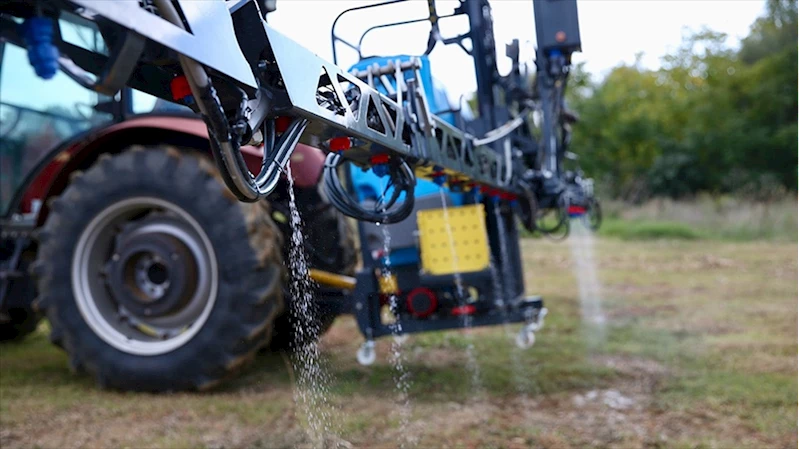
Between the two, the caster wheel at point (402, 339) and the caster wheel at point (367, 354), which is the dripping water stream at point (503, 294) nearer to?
the caster wheel at point (402, 339)

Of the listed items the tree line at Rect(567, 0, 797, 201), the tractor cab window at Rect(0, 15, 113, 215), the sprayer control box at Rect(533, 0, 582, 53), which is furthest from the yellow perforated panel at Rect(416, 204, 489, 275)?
the tree line at Rect(567, 0, 797, 201)

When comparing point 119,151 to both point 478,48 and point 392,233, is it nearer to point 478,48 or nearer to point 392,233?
point 392,233

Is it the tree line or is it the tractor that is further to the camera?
the tree line

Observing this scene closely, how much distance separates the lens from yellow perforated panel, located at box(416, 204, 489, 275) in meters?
4.04

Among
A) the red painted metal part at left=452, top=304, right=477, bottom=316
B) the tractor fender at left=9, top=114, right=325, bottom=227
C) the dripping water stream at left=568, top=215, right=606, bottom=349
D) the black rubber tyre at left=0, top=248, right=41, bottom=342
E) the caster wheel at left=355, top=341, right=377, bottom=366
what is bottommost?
the dripping water stream at left=568, top=215, right=606, bottom=349

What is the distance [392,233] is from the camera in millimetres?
4199

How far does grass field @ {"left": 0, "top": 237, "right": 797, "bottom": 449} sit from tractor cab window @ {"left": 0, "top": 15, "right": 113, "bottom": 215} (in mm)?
1166

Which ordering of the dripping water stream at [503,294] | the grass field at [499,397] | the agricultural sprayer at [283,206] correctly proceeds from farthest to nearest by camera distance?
the dripping water stream at [503,294] → the grass field at [499,397] → the agricultural sprayer at [283,206]

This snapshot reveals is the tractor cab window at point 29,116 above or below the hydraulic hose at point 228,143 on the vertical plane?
above

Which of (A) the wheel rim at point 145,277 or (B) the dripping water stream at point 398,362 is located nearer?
(B) the dripping water stream at point 398,362

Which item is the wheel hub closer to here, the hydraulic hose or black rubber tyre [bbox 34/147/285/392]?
black rubber tyre [bbox 34/147/285/392]

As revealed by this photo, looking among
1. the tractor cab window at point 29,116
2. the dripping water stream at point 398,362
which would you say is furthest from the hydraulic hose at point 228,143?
the tractor cab window at point 29,116

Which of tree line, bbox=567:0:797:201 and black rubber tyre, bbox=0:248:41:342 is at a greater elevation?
tree line, bbox=567:0:797:201

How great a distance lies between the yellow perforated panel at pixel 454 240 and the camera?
13.3 feet
